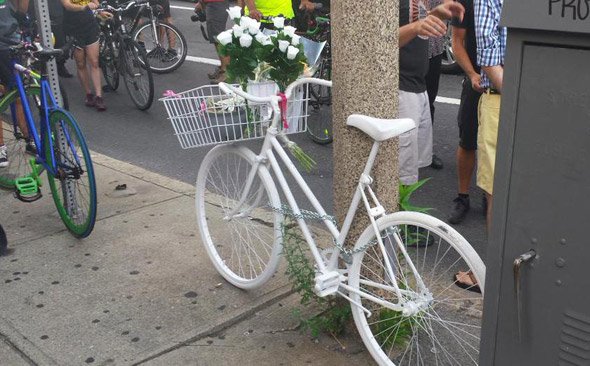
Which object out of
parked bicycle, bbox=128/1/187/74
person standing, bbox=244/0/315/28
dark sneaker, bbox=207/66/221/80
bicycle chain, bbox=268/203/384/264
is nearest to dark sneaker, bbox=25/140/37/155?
bicycle chain, bbox=268/203/384/264

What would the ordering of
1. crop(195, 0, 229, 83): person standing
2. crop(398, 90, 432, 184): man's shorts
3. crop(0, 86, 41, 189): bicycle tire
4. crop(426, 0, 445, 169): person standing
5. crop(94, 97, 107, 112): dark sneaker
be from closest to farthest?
crop(398, 90, 432, 184): man's shorts → crop(0, 86, 41, 189): bicycle tire → crop(426, 0, 445, 169): person standing → crop(94, 97, 107, 112): dark sneaker → crop(195, 0, 229, 83): person standing

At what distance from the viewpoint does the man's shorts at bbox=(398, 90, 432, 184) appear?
14.4 feet

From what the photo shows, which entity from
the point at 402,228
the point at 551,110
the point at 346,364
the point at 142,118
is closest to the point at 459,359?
the point at 346,364

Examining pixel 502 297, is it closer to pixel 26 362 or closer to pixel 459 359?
pixel 459 359

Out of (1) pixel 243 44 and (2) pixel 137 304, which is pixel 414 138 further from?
(2) pixel 137 304

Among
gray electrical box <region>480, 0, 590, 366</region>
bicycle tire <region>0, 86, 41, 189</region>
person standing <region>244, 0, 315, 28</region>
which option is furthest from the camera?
person standing <region>244, 0, 315, 28</region>

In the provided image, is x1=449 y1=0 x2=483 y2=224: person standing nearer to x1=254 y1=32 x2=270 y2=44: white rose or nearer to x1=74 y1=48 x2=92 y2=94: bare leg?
x1=254 y1=32 x2=270 y2=44: white rose

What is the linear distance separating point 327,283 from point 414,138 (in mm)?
1579

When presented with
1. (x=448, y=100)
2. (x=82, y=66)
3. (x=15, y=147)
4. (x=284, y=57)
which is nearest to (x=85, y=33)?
(x=82, y=66)

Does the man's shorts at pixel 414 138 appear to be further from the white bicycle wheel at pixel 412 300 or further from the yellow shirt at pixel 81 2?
the yellow shirt at pixel 81 2

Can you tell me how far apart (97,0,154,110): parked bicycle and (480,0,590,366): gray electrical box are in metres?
7.00

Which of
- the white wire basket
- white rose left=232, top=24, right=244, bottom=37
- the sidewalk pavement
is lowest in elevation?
the sidewalk pavement

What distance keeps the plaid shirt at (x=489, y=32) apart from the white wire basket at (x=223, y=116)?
102 cm

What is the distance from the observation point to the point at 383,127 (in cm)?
288
